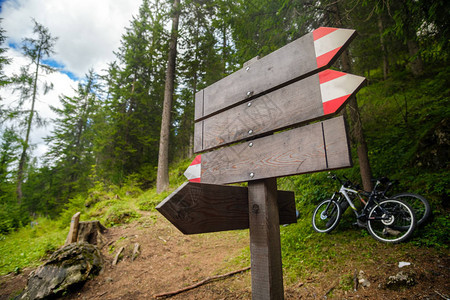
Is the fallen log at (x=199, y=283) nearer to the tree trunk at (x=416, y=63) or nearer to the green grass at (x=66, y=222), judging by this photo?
the green grass at (x=66, y=222)

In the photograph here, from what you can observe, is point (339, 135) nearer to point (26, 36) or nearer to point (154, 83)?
point (154, 83)

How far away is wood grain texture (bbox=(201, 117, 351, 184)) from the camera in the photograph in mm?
1093

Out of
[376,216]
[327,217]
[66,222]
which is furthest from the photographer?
[66,222]

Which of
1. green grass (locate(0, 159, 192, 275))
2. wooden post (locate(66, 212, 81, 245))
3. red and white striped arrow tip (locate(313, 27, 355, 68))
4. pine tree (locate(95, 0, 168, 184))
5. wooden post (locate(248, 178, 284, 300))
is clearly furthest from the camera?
pine tree (locate(95, 0, 168, 184))

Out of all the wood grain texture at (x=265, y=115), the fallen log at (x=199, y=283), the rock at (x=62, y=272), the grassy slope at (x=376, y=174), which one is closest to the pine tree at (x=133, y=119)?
the grassy slope at (x=376, y=174)

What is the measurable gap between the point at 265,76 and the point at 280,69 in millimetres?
123

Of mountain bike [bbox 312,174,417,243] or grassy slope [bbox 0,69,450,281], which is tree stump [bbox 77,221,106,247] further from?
mountain bike [bbox 312,174,417,243]

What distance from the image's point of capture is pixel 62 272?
3.91 meters

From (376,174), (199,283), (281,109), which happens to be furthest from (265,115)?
(376,174)

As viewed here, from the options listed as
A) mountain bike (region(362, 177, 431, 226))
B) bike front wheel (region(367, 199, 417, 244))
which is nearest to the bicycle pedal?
bike front wheel (region(367, 199, 417, 244))

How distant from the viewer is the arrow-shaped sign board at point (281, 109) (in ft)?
3.76

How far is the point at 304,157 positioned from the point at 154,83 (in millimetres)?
14257

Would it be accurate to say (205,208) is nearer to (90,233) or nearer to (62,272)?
(62,272)

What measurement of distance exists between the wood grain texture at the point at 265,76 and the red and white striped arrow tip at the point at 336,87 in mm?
137
